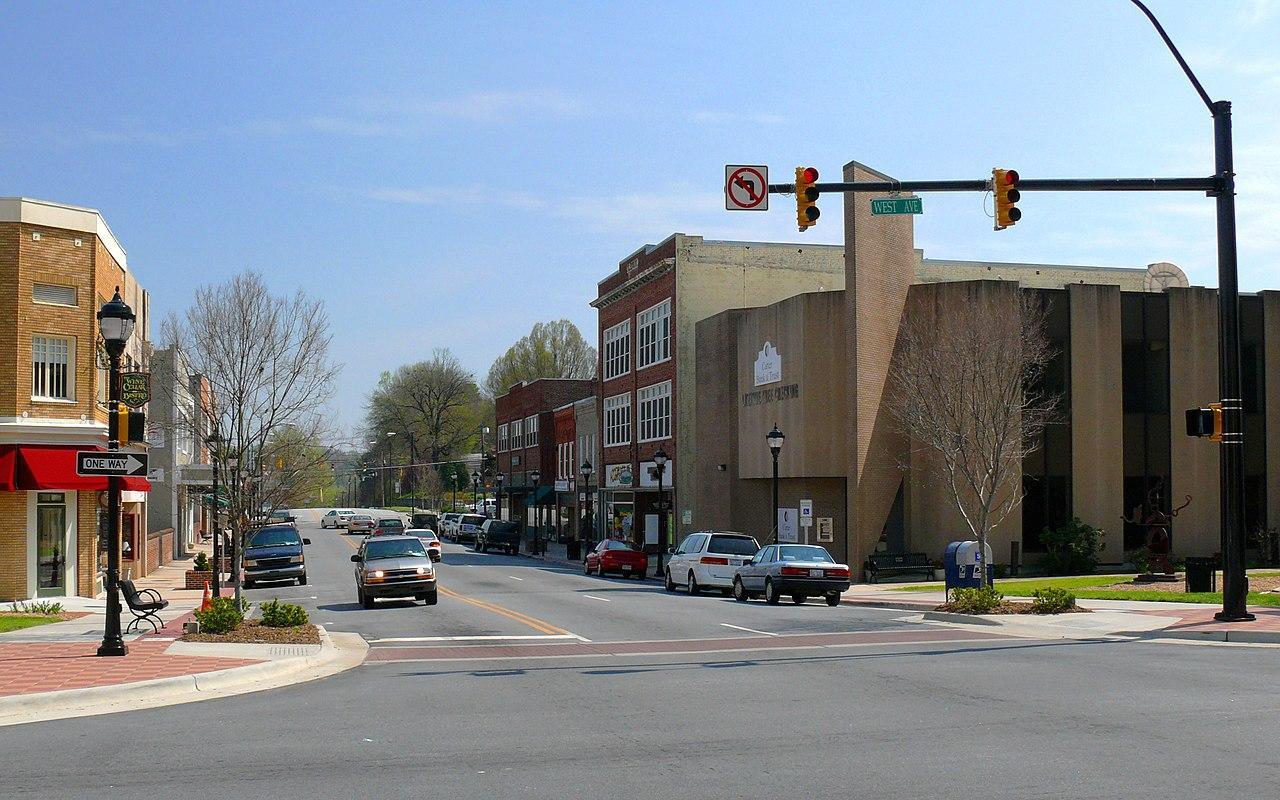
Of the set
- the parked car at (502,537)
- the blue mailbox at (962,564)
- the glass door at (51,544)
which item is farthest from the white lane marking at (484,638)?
the parked car at (502,537)

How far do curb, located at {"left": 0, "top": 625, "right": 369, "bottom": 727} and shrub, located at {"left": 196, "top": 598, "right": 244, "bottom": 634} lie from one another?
10.0 feet

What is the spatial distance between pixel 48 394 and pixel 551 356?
81699 millimetres

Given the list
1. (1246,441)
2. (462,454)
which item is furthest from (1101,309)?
(462,454)

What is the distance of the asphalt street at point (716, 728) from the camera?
8797mm

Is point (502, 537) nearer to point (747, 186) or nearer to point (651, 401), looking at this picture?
point (651, 401)

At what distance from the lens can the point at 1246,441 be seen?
41.9 m

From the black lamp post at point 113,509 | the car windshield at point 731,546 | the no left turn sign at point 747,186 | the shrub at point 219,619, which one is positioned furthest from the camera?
the car windshield at point 731,546

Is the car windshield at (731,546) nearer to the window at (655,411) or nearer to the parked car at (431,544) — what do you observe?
the parked car at (431,544)

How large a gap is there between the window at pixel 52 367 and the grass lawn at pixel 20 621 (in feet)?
22.6

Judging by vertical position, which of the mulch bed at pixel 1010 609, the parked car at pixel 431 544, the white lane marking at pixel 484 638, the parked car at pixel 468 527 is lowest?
the parked car at pixel 468 527

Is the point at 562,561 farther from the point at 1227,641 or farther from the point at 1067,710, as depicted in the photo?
the point at 1067,710

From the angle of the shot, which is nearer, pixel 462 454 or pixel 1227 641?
pixel 1227 641

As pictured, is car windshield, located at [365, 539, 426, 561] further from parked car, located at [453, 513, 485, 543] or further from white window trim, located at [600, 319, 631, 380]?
parked car, located at [453, 513, 485, 543]

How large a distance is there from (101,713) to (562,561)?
4888 cm
